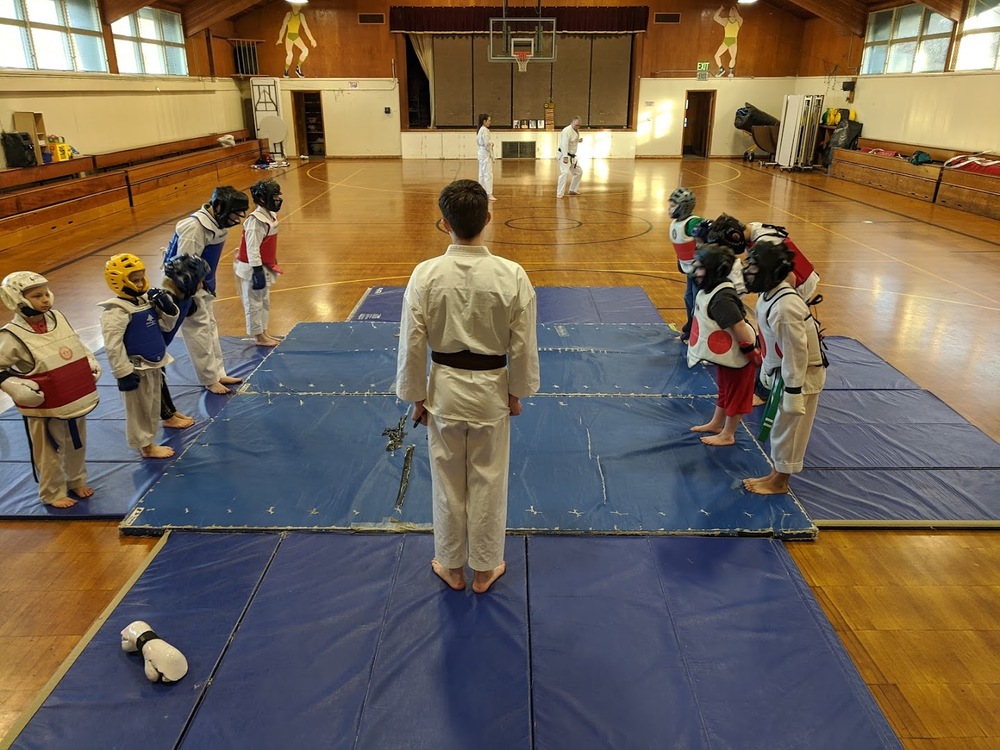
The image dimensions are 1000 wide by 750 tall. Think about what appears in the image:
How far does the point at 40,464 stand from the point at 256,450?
3.66 ft

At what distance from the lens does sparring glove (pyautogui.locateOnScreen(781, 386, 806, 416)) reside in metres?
3.41

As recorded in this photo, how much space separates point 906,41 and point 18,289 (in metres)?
19.7

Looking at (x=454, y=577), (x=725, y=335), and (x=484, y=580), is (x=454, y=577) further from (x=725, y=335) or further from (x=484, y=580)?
(x=725, y=335)

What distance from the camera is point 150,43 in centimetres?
1662

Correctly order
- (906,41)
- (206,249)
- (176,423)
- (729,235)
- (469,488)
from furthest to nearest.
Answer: (906,41) < (206,249) < (176,423) < (729,235) < (469,488)

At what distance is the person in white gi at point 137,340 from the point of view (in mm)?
3811

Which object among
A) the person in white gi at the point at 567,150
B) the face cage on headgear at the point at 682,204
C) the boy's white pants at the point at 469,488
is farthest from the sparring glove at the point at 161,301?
the person in white gi at the point at 567,150

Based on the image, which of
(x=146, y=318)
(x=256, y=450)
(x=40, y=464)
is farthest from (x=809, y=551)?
(x=40, y=464)

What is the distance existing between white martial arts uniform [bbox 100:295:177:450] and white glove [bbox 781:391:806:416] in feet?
11.6

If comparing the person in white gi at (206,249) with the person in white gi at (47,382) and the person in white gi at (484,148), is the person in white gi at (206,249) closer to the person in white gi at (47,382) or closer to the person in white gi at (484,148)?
the person in white gi at (47,382)

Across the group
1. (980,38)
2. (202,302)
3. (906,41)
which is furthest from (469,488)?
(906,41)

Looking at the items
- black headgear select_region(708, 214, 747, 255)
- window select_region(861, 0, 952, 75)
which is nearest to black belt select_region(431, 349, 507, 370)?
black headgear select_region(708, 214, 747, 255)

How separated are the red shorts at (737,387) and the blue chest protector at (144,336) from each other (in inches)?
134

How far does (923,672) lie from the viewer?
9.05ft
